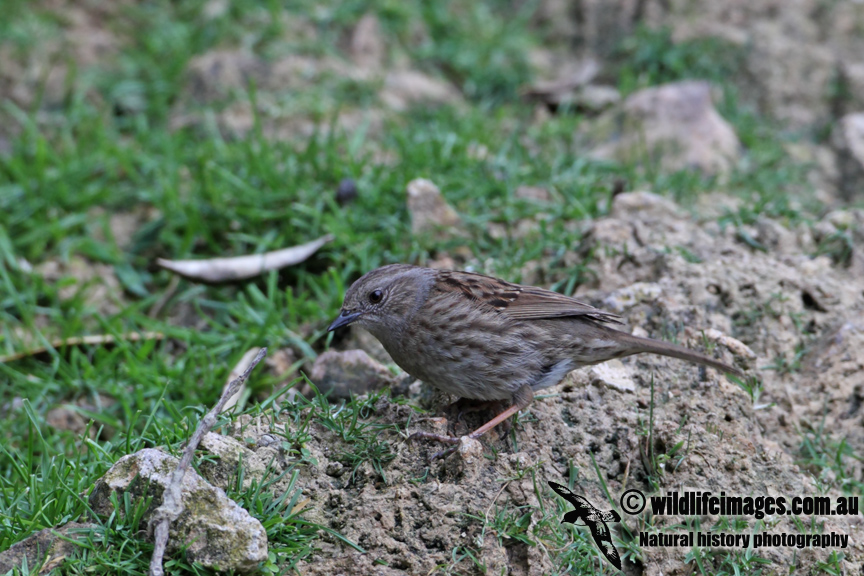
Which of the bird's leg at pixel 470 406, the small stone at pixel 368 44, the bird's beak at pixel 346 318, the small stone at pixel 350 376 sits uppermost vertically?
the small stone at pixel 368 44

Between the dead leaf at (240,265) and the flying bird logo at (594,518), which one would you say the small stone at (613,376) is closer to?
the flying bird logo at (594,518)

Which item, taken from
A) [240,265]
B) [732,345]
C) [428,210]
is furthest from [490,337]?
[240,265]

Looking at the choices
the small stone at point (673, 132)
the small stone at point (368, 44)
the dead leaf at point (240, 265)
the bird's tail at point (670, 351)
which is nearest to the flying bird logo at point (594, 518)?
the bird's tail at point (670, 351)

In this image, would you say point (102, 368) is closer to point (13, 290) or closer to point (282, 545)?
point (13, 290)

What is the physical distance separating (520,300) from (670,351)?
0.80 m

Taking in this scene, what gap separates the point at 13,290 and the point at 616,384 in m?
4.27

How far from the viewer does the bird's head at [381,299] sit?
4441mm

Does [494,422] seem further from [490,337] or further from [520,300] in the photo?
[520,300]

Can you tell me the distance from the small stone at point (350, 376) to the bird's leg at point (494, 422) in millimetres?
738

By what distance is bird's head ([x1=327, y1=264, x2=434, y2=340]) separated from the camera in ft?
14.6

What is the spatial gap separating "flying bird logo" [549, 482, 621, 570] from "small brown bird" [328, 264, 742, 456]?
488 mm

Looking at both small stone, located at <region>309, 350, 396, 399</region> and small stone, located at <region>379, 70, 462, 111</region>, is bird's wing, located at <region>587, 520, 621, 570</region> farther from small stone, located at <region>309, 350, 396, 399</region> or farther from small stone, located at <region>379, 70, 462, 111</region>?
small stone, located at <region>379, 70, 462, 111</region>

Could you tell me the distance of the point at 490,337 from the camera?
419cm

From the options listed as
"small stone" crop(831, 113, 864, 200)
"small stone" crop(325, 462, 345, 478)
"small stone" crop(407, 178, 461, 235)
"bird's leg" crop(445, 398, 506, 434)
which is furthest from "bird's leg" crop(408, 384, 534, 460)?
"small stone" crop(831, 113, 864, 200)
